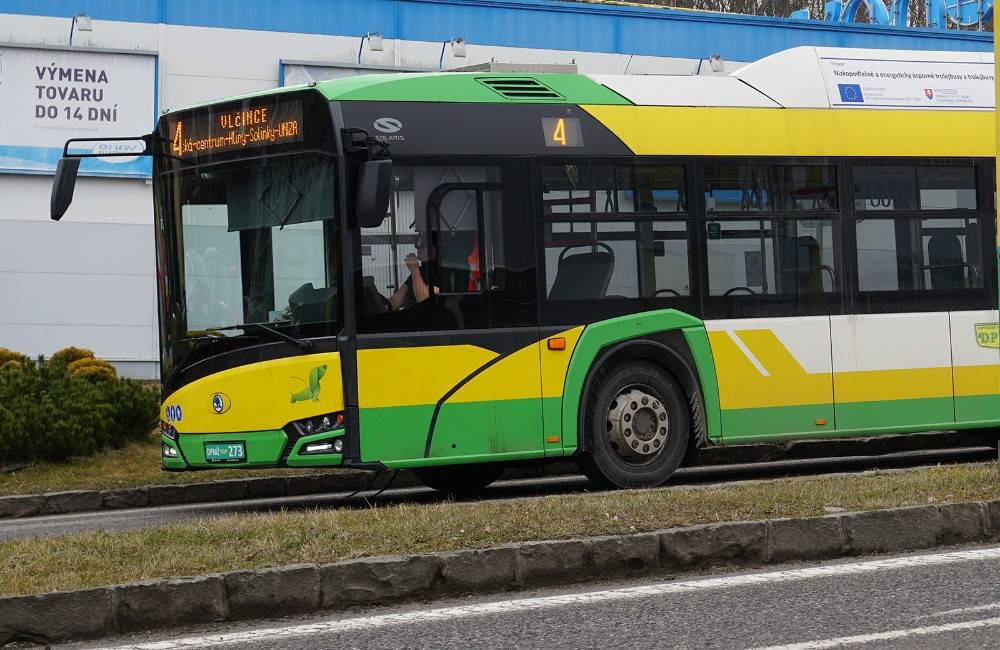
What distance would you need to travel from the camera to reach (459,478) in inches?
531

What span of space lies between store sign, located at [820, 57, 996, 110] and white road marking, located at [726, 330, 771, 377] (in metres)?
2.28

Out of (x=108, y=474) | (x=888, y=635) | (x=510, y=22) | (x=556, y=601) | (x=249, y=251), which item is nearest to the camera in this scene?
(x=888, y=635)

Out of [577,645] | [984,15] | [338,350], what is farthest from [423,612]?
[984,15]

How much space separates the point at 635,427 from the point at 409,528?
14.4 ft

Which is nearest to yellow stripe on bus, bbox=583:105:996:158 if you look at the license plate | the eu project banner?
the license plate

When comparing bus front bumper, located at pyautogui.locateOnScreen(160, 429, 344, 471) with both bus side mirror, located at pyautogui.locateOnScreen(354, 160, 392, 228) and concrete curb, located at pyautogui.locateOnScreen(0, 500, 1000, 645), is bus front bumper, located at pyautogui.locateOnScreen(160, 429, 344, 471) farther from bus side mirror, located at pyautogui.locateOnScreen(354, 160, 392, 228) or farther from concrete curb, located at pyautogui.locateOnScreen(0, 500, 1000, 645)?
concrete curb, located at pyautogui.locateOnScreen(0, 500, 1000, 645)

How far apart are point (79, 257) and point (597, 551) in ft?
66.1

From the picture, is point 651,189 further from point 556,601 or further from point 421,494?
point 556,601

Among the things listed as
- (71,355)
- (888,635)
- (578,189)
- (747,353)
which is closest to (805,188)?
(747,353)

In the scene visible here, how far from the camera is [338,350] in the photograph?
1140cm

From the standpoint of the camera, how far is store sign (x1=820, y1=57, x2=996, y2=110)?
13523mm

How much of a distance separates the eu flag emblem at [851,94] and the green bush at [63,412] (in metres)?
7.85

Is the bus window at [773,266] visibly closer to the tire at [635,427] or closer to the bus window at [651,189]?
the bus window at [651,189]

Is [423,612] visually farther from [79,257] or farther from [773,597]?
[79,257]
